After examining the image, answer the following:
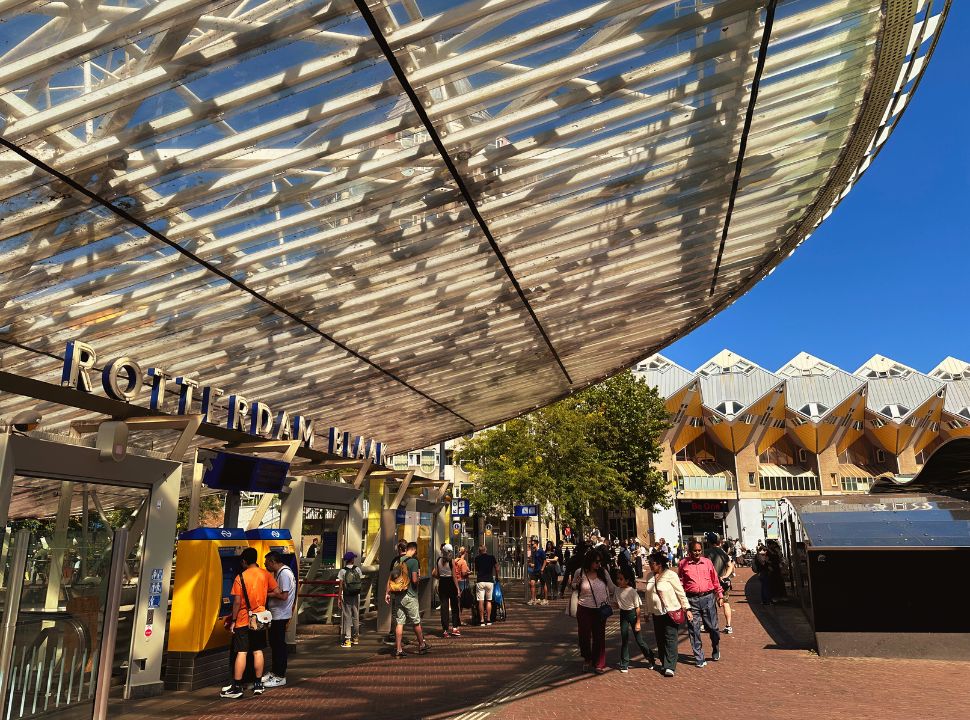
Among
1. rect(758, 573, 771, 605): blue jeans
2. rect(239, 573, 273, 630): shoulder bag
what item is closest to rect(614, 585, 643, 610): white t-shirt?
rect(239, 573, 273, 630): shoulder bag

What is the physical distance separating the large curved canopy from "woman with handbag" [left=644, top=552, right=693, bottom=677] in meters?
4.57

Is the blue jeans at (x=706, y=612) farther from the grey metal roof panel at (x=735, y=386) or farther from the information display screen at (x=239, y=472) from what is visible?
the grey metal roof panel at (x=735, y=386)

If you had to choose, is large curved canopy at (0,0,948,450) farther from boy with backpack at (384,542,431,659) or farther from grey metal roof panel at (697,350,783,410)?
grey metal roof panel at (697,350,783,410)

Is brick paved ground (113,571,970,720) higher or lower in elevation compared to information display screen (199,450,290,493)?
lower

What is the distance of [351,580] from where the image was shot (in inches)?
474

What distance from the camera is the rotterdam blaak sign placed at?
868cm

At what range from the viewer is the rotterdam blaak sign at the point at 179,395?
8.68 m

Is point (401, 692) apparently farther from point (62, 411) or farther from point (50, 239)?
point (62, 411)

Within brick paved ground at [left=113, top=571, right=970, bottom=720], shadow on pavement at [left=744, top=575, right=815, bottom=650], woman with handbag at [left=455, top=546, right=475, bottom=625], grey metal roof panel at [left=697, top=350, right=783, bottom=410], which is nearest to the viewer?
brick paved ground at [left=113, top=571, right=970, bottom=720]

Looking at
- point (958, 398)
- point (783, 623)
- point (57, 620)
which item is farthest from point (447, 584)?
point (958, 398)

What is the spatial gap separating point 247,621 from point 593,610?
14.0 feet

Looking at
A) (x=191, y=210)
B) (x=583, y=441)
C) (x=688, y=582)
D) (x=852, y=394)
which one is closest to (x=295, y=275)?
(x=191, y=210)

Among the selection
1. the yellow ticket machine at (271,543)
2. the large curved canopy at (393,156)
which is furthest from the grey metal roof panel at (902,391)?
the yellow ticket machine at (271,543)

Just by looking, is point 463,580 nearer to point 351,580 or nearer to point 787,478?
point 351,580
